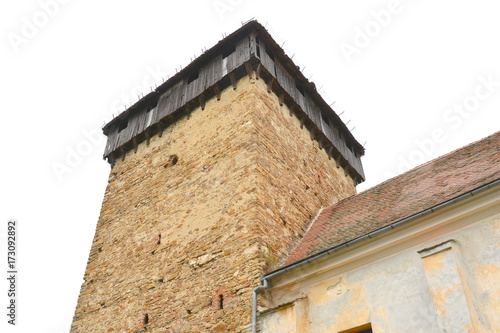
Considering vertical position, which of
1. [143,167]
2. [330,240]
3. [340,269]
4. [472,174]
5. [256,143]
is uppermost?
[143,167]

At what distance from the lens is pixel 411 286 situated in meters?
6.45

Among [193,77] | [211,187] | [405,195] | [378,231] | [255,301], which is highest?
[193,77]

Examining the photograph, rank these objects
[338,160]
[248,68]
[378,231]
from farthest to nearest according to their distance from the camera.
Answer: [338,160] → [248,68] → [378,231]

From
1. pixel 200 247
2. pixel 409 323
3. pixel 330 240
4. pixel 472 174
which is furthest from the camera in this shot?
pixel 200 247

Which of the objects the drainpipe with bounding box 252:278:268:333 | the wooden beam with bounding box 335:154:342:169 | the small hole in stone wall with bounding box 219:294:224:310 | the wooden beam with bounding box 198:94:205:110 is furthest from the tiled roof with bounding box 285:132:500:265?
the wooden beam with bounding box 198:94:205:110

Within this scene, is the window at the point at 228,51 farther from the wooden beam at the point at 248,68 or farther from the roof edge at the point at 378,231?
the roof edge at the point at 378,231

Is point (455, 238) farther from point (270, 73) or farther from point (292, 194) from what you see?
point (270, 73)

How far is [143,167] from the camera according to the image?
12.2 meters

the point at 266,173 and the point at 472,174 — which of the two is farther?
the point at 266,173

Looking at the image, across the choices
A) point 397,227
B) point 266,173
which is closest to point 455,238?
point 397,227

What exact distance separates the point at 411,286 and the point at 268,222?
309 centimetres

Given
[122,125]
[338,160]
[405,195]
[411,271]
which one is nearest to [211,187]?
[405,195]

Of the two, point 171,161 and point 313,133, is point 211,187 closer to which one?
point 171,161

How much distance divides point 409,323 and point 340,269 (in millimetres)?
1376
